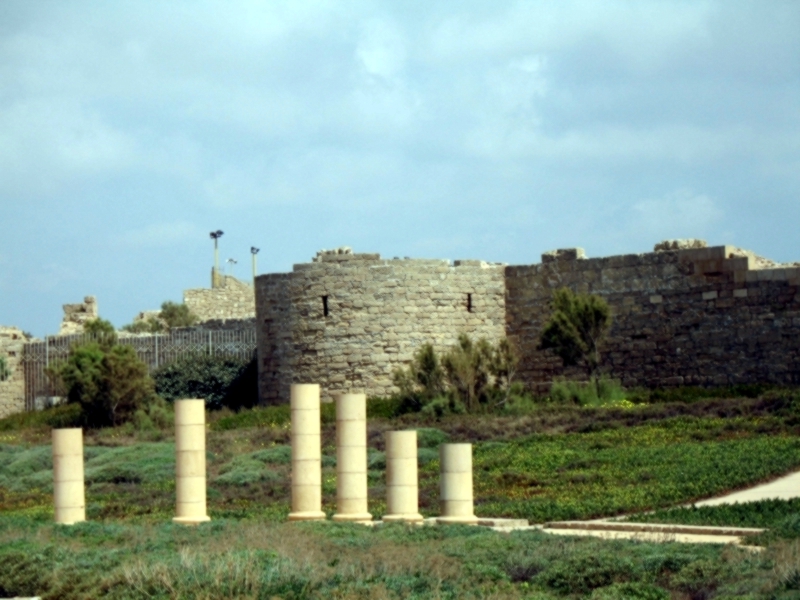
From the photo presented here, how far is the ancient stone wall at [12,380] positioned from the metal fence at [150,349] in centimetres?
14

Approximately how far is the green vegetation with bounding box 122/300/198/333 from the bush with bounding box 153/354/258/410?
11308mm

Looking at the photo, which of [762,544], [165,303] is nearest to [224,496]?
[762,544]

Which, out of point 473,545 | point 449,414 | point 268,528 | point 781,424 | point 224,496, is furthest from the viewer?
point 449,414

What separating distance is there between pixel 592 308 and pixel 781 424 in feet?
20.5

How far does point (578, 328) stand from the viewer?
29281mm

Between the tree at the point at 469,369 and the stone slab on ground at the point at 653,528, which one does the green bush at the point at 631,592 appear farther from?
the tree at the point at 469,369

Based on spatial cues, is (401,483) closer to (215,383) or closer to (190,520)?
(190,520)

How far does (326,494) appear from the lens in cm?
2152

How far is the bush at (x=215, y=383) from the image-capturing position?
1320 inches

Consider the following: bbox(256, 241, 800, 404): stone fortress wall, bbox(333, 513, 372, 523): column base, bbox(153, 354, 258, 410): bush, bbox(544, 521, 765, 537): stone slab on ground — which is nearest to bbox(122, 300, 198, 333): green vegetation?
bbox(153, 354, 258, 410): bush

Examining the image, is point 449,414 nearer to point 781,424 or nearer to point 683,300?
point 683,300

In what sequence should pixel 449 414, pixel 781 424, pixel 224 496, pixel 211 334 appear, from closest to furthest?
pixel 224 496
pixel 781 424
pixel 449 414
pixel 211 334

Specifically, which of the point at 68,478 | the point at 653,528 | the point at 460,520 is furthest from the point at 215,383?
the point at 653,528

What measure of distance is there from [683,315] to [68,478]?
14489 mm
